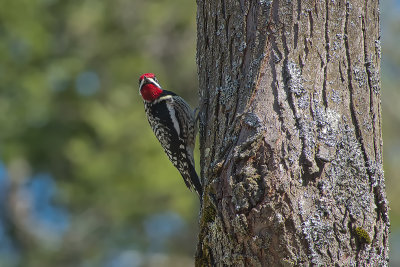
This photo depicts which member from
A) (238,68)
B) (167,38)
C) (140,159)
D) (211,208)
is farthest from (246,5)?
(167,38)

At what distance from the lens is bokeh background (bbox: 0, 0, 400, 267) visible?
881 centimetres

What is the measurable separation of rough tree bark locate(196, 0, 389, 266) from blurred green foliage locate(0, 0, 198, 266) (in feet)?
21.1

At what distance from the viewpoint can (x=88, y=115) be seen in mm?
9367

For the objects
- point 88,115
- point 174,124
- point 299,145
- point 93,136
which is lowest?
point 299,145

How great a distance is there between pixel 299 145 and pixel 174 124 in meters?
2.32

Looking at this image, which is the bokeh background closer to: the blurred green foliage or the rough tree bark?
the blurred green foliage

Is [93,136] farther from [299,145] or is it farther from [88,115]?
[299,145]

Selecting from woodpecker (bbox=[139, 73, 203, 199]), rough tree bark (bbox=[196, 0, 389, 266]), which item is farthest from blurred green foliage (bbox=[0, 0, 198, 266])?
rough tree bark (bbox=[196, 0, 389, 266])

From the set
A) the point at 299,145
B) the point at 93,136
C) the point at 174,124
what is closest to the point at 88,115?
the point at 93,136

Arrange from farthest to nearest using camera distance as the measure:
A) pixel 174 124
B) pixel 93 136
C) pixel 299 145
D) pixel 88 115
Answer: pixel 93 136
pixel 88 115
pixel 174 124
pixel 299 145

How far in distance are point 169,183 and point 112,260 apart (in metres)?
2.38

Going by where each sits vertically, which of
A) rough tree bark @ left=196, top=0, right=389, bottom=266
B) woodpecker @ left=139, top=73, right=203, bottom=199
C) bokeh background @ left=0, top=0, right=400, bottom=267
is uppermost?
bokeh background @ left=0, top=0, right=400, bottom=267

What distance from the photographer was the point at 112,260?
1069 centimetres

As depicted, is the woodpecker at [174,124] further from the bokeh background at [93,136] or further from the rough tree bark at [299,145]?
the bokeh background at [93,136]
